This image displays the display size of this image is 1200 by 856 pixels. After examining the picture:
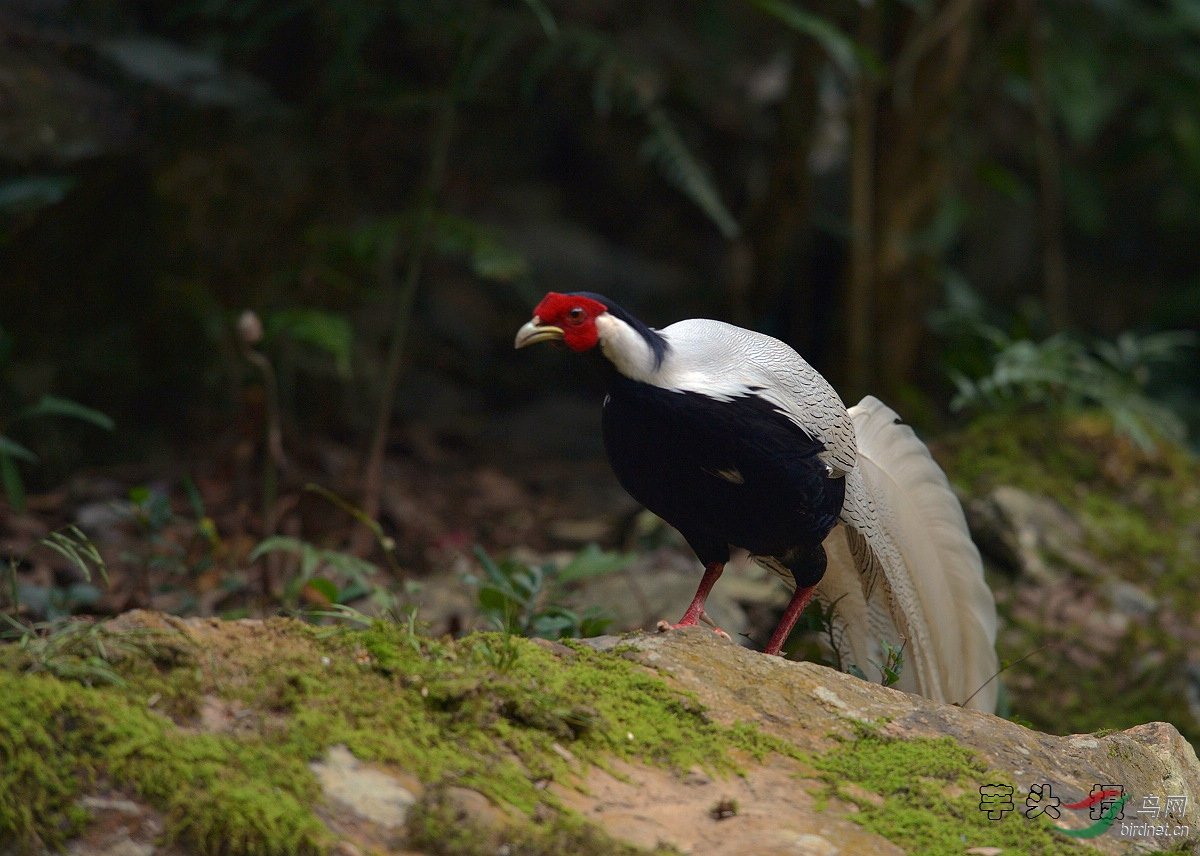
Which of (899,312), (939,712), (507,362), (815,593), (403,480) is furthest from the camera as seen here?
(507,362)

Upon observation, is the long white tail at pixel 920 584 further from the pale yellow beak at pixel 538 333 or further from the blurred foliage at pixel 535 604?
the pale yellow beak at pixel 538 333

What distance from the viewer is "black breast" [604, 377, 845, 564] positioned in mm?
2631

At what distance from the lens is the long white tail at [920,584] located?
329 centimetres

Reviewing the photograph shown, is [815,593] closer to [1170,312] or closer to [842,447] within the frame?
[842,447]

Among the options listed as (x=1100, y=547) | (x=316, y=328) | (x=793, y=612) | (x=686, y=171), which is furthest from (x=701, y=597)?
(x=1100, y=547)

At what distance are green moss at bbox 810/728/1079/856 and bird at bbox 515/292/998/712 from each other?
66cm

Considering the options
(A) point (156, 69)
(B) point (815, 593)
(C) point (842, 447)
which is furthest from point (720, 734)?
(A) point (156, 69)

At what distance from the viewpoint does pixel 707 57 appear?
25.7 feet

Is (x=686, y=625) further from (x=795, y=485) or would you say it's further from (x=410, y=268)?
(x=410, y=268)

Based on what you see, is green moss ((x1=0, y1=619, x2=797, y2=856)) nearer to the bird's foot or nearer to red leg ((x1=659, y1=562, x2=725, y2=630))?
the bird's foot

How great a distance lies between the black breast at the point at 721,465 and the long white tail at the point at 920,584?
470 millimetres

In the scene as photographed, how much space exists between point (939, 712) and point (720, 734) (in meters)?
0.60

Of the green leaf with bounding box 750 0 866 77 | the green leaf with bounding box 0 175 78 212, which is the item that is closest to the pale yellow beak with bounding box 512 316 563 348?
the green leaf with bounding box 0 175 78 212

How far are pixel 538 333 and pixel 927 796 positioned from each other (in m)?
1.35
